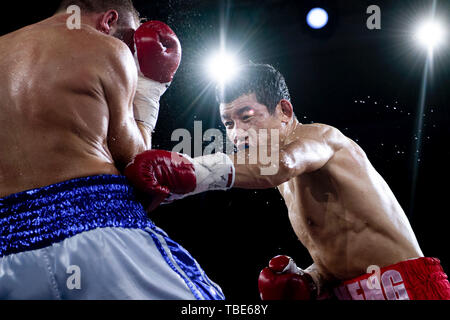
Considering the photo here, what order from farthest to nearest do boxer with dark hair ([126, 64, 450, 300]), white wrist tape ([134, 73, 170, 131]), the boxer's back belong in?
boxer with dark hair ([126, 64, 450, 300]) < white wrist tape ([134, 73, 170, 131]) < the boxer's back

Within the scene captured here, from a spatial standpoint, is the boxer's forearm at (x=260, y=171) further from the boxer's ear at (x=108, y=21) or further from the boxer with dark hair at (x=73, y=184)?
the boxer's ear at (x=108, y=21)

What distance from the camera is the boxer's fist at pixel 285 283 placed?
A: 90.9 inches

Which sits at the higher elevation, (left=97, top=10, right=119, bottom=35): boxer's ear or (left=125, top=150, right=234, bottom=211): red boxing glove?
(left=97, top=10, right=119, bottom=35): boxer's ear

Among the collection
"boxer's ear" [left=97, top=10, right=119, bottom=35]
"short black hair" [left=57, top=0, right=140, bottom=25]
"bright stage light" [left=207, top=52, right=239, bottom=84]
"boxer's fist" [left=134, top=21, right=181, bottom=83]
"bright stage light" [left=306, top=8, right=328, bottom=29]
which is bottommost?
"boxer's fist" [left=134, top=21, right=181, bottom=83]

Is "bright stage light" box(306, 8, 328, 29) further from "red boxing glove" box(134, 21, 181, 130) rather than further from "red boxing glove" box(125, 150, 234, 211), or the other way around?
"red boxing glove" box(125, 150, 234, 211)

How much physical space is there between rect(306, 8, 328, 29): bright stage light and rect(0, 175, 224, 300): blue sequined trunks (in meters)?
3.81

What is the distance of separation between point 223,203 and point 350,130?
184 cm

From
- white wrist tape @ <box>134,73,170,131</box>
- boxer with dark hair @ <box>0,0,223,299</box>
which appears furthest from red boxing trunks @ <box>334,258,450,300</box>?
white wrist tape @ <box>134,73,170,131</box>

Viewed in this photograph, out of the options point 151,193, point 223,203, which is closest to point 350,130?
point 223,203

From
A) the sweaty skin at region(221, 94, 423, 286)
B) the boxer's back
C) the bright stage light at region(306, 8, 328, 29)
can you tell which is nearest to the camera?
the boxer's back

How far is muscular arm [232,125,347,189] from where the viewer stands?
1697 millimetres

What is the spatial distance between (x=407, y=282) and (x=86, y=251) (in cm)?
152

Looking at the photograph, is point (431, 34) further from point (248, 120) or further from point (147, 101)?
point (147, 101)
